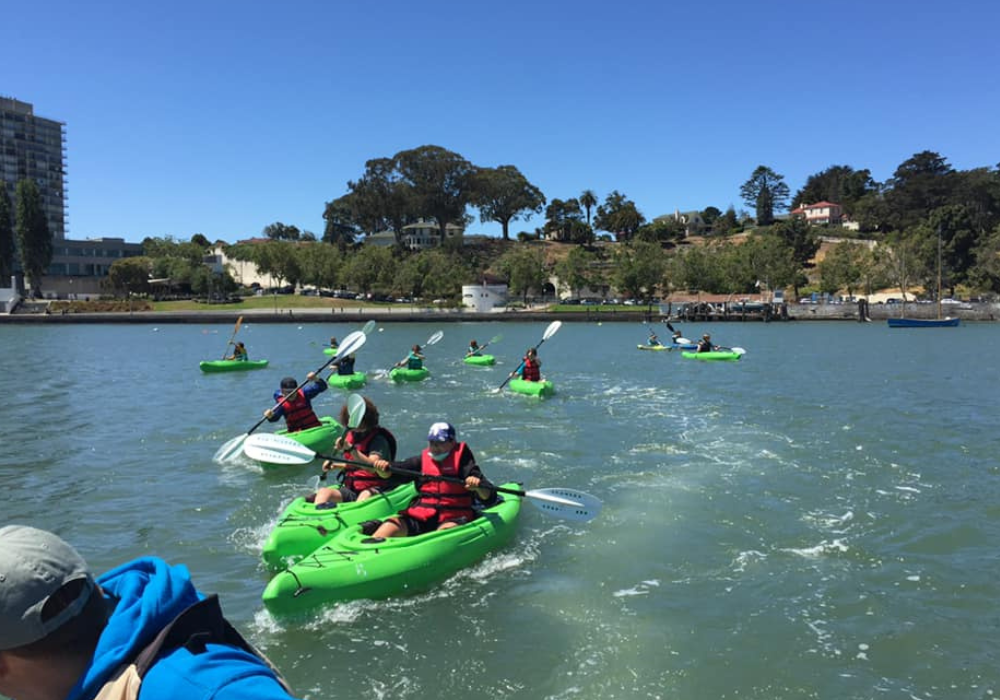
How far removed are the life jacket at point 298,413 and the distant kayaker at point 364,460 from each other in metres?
4.76

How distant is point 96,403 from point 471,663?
73.7 feet

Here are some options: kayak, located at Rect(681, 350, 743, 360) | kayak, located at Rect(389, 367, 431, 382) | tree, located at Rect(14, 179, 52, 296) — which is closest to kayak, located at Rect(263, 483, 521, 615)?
kayak, located at Rect(389, 367, 431, 382)

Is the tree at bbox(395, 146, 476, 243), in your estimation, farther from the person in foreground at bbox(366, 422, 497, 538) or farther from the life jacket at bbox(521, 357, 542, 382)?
the person in foreground at bbox(366, 422, 497, 538)

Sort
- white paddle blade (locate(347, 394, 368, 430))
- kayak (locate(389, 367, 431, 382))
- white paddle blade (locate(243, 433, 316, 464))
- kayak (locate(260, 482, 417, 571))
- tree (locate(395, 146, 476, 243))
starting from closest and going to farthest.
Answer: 1. kayak (locate(260, 482, 417, 571))
2. white paddle blade (locate(243, 433, 316, 464))
3. white paddle blade (locate(347, 394, 368, 430))
4. kayak (locate(389, 367, 431, 382))
5. tree (locate(395, 146, 476, 243))

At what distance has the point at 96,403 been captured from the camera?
24422 mm

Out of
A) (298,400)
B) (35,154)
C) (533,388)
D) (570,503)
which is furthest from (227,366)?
(35,154)

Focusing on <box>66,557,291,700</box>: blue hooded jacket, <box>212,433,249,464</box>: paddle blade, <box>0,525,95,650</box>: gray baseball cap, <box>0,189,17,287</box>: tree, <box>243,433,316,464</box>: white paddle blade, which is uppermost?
<box>0,189,17,287</box>: tree

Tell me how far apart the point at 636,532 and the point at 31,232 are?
353 feet

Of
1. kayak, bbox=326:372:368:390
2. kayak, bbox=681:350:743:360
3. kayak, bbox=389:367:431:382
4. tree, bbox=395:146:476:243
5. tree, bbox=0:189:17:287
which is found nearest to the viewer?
kayak, bbox=326:372:368:390

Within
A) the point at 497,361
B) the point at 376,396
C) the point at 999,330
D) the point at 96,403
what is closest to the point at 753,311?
the point at 999,330

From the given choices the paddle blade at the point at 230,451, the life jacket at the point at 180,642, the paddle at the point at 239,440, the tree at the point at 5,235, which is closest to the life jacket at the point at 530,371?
the paddle at the point at 239,440

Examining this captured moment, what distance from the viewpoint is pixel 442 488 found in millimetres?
9297

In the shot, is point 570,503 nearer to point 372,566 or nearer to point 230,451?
point 372,566

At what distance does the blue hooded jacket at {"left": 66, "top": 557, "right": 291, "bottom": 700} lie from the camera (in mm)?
1841
